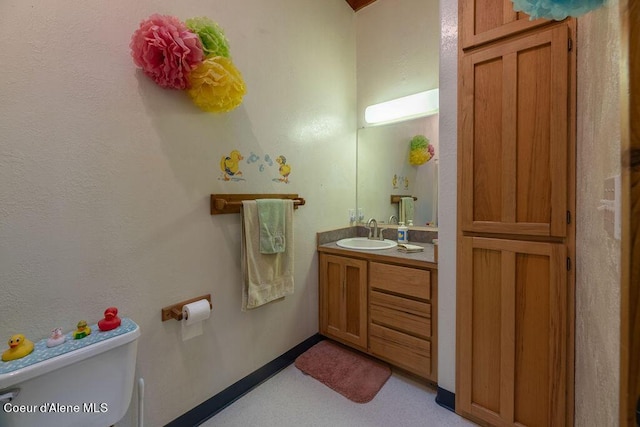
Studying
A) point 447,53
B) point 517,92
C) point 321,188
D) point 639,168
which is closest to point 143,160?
point 321,188

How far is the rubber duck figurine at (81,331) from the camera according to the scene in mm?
990

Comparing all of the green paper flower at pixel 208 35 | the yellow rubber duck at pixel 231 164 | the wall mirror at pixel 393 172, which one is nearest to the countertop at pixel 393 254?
the wall mirror at pixel 393 172

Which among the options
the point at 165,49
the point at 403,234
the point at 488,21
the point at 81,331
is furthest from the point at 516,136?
the point at 81,331

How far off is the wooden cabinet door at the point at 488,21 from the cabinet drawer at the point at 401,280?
128 centimetres

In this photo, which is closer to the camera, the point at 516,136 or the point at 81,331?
the point at 81,331

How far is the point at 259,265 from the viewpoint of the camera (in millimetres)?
1663

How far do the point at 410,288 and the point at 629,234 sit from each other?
4.49 ft

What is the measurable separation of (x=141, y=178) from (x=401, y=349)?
5.95ft

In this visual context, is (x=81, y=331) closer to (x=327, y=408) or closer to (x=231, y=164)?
(x=231, y=164)

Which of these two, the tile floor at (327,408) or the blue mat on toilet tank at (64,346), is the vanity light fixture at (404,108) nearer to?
the tile floor at (327,408)

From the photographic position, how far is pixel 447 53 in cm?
148

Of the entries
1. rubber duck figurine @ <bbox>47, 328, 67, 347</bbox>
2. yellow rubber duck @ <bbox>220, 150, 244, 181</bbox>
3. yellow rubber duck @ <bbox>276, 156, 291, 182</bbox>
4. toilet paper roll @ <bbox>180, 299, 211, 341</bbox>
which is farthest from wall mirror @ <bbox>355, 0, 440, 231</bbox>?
rubber duck figurine @ <bbox>47, 328, 67, 347</bbox>

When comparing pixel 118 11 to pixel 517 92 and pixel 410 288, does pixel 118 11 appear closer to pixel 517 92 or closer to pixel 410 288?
pixel 517 92

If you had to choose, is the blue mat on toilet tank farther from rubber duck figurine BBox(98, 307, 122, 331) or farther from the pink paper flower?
the pink paper flower
